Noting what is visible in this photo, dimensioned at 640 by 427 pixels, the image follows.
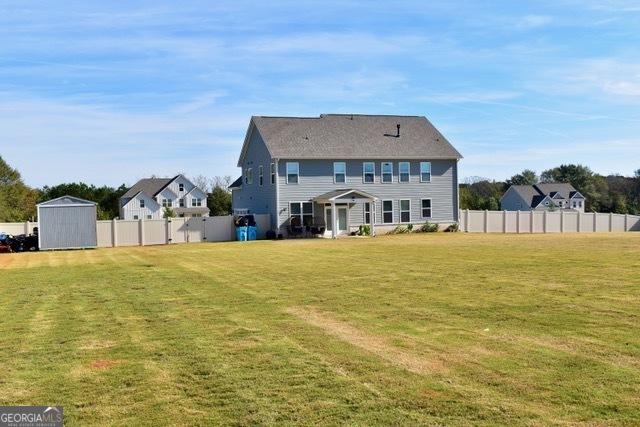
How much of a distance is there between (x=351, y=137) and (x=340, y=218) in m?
6.36

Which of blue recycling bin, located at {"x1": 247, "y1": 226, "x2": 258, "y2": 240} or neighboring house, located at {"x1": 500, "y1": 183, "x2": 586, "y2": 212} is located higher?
neighboring house, located at {"x1": 500, "y1": 183, "x2": 586, "y2": 212}

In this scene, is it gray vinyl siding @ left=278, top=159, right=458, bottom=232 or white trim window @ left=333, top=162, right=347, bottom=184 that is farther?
white trim window @ left=333, top=162, right=347, bottom=184

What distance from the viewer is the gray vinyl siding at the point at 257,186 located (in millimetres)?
40812

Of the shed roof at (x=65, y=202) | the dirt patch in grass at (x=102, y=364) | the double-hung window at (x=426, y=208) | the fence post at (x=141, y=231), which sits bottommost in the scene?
the dirt patch in grass at (x=102, y=364)

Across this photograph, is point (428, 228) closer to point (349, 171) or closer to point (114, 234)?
point (349, 171)

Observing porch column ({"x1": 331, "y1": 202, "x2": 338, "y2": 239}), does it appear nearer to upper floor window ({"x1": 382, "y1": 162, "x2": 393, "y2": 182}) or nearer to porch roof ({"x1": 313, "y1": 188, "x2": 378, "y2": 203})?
porch roof ({"x1": 313, "y1": 188, "x2": 378, "y2": 203})

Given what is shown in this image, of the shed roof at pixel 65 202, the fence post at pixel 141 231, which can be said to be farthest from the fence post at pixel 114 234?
the shed roof at pixel 65 202

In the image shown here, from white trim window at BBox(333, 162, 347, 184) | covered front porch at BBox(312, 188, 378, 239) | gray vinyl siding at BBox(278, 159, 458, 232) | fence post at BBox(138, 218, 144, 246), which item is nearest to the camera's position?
fence post at BBox(138, 218, 144, 246)

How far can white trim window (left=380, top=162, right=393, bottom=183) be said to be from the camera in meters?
42.4

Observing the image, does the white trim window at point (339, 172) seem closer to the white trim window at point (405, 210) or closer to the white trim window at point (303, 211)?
the white trim window at point (303, 211)

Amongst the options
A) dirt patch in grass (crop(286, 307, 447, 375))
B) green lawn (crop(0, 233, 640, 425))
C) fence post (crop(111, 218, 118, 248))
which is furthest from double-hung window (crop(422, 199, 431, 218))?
dirt patch in grass (crop(286, 307, 447, 375))

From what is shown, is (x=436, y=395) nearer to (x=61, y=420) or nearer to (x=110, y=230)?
(x=61, y=420)

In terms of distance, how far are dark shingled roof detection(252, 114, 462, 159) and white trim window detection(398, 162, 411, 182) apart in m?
0.69

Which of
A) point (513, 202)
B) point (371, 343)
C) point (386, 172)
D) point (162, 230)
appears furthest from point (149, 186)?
point (371, 343)
